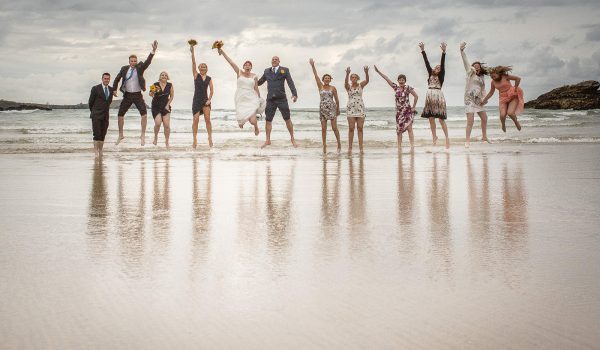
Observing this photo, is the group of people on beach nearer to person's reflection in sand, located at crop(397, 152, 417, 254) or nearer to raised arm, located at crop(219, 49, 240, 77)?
raised arm, located at crop(219, 49, 240, 77)

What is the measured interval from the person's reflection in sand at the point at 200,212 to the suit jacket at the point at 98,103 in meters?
5.41

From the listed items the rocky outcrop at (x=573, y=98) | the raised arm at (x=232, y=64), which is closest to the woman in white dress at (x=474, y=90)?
the raised arm at (x=232, y=64)

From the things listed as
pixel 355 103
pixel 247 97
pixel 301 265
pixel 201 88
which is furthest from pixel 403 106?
pixel 301 265

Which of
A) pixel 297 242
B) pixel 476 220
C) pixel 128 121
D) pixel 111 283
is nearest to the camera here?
pixel 111 283

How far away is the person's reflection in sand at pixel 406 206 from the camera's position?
5582 millimetres

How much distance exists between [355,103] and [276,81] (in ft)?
7.20

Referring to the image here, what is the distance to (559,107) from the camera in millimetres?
80438

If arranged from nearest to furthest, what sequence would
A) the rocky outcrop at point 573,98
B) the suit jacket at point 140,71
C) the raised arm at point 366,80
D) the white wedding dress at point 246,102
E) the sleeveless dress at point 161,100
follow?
the raised arm at point 366,80 → the suit jacket at point 140,71 → the white wedding dress at point 246,102 → the sleeveless dress at point 161,100 → the rocky outcrop at point 573,98

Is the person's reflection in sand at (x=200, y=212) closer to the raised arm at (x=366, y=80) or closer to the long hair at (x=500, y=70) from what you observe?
the raised arm at (x=366, y=80)

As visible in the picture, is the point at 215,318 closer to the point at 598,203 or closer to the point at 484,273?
the point at 484,273

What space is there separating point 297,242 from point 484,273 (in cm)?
154

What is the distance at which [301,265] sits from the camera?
4746 mm

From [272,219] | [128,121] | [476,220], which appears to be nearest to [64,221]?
[272,219]

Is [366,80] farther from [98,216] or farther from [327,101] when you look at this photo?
[98,216]
